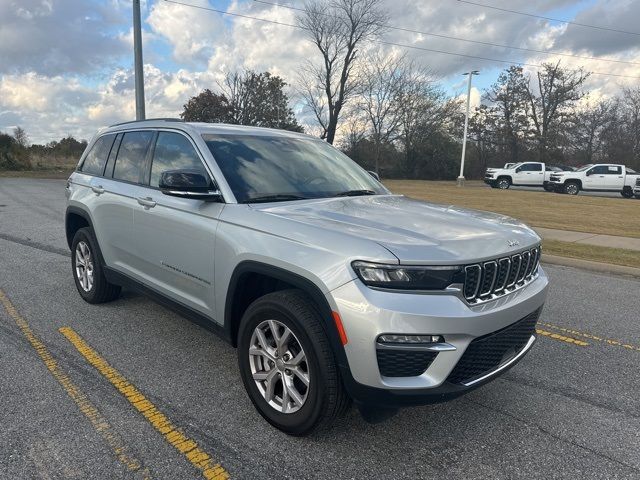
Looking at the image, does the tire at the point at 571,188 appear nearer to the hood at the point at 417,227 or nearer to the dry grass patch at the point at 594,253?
the dry grass patch at the point at 594,253

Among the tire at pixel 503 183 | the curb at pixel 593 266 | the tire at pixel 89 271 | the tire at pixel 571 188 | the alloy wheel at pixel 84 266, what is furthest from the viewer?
the tire at pixel 503 183

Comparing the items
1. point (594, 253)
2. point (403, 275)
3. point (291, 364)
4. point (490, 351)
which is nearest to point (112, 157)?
point (291, 364)

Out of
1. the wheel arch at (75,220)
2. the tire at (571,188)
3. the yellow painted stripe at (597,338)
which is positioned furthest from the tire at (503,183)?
the wheel arch at (75,220)

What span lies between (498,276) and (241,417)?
5.87ft

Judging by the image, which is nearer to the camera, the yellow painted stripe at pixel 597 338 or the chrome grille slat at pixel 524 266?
the chrome grille slat at pixel 524 266

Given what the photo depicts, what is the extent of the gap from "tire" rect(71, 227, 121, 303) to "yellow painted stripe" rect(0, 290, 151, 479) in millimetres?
715

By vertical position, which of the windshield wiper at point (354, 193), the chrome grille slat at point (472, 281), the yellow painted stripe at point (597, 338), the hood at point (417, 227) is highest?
the windshield wiper at point (354, 193)

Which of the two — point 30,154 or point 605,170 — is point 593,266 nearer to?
point 605,170

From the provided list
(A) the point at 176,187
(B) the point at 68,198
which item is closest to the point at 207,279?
(A) the point at 176,187

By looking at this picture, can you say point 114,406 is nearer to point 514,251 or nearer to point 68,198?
point 514,251

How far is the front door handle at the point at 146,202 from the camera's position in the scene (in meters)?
4.01

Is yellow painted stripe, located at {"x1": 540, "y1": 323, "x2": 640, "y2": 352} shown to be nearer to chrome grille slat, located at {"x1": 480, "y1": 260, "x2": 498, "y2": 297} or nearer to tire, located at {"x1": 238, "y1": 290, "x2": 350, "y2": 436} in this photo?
chrome grille slat, located at {"x1": 480, "y1": 260, "x2": 498, "y2": 297}

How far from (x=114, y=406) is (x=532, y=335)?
9.09 feet

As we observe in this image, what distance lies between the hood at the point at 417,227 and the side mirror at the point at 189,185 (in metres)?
0.42
